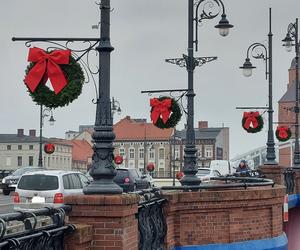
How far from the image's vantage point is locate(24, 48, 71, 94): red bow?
837 centimetres

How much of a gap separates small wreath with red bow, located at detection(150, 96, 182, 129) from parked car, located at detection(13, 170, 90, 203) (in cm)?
453

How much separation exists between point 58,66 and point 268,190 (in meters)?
7.64

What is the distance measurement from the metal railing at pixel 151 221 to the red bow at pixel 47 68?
2.86m

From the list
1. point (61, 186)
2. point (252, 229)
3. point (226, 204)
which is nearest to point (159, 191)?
point (226, 204)

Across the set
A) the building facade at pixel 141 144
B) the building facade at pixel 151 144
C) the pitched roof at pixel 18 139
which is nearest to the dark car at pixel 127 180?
the building facade at pixel 151 144

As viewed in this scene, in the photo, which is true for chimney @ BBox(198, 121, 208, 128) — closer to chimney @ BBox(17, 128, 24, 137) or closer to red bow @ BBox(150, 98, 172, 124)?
chimney @ BBox(17, 128, 24, 137)

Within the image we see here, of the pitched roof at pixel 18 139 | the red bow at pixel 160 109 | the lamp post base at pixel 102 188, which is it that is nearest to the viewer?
the lamp post base at pixel 102 188

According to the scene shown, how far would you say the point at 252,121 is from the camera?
85.9ft

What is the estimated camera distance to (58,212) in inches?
312

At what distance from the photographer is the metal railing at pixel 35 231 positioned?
21.5ft

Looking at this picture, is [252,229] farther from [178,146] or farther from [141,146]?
[141,146]

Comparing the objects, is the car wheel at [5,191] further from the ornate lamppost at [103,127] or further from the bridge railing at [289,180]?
the ornate lamppost at [103,127]

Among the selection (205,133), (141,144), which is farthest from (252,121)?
(205,133)

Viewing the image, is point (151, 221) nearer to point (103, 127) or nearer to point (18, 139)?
point (103, 127)
